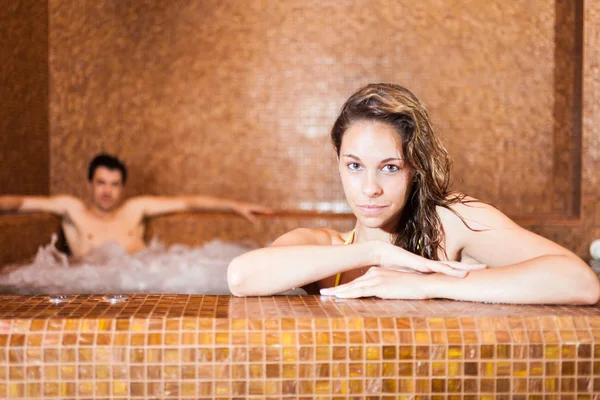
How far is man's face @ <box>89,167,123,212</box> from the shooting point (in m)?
4.23

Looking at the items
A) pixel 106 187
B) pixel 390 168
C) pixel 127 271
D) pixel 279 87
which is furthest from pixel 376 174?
pixel 279 87

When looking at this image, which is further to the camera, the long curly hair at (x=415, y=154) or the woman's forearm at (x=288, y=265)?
the long curly hair at (x=415, y=154)

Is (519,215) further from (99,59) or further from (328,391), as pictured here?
(328,391)

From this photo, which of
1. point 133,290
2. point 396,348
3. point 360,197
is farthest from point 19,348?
point 133,290

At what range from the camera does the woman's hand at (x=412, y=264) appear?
139 centimetres

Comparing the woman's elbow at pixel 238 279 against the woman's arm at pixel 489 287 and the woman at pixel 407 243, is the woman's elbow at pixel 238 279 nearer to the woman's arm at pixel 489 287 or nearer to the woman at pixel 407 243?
the woman at pixel 407 243

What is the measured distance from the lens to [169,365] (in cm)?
106

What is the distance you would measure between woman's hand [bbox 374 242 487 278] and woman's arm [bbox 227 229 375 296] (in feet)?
0.08

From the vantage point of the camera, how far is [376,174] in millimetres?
1609

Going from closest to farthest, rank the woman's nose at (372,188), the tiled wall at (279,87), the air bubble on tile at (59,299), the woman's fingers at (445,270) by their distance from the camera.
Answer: the air bubble on tile at (59,299) < the woman's fingers at (445,270) < the woman's nose at (372,188) < the tiled wall at (279,87)

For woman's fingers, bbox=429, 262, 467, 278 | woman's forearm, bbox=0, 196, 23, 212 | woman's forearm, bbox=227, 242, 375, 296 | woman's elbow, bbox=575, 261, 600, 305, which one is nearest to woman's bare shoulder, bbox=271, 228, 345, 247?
woman's forearm, bbox=227, 242, 375, 296

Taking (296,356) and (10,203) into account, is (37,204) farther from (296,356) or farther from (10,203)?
(296,356)

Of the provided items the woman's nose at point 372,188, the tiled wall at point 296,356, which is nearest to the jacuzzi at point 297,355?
the tiled wall at point 296,356

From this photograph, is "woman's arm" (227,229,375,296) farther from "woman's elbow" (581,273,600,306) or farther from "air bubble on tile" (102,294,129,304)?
"woman's elbow" (581,273,600,306)
